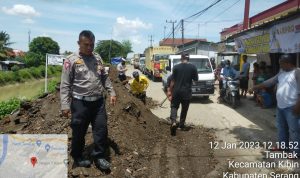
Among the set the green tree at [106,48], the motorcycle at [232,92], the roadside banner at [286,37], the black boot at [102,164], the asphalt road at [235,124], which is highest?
the green tree at [106,48]

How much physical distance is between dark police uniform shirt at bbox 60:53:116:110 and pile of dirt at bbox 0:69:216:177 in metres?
1.19

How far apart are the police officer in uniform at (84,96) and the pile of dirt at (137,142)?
1.27ft

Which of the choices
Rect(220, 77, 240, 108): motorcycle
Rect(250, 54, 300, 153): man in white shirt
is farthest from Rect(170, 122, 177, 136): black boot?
Rect(220, 77, 240, 108): motorcycle

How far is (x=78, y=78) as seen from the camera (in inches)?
214

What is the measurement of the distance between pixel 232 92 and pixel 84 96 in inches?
356

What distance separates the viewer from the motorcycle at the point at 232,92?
13.4 meters

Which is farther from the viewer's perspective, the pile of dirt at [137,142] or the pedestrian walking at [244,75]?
the pedestrian walking at [244,75]

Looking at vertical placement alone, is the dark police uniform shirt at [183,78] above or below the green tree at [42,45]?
below

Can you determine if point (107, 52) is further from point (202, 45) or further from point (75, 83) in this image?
point (75, 83)

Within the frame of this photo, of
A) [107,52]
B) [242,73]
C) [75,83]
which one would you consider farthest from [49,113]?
[107,52]

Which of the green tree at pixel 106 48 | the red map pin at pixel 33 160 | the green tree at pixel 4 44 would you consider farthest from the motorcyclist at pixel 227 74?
the green tree at pixel 106 48

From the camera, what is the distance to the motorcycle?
13.4 metres

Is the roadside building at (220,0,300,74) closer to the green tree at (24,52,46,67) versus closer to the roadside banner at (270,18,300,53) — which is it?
the roadside banner at (270,18,300,53)

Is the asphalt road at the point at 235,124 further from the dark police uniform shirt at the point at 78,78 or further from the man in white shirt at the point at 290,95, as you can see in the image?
the dark police uniform shirt at the point at 78,78
